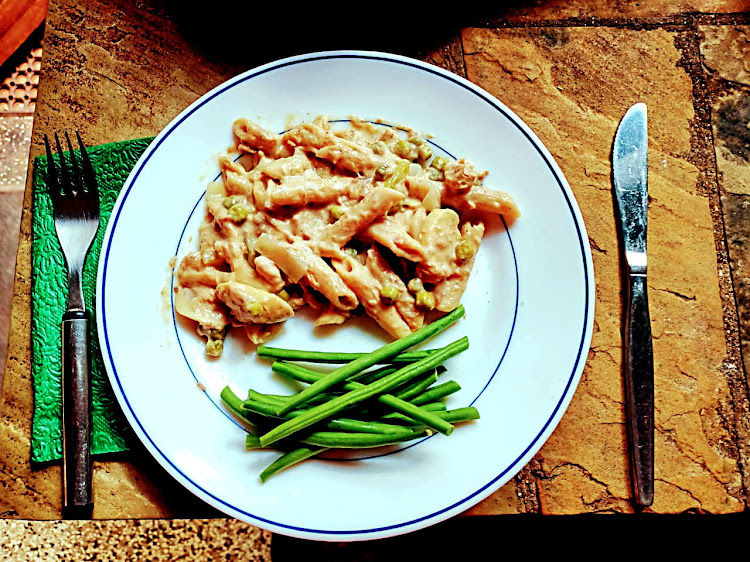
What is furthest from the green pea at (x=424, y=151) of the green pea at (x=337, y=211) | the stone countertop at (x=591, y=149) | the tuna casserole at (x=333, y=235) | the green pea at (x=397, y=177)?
the stone countertop at (x=591, y=149)

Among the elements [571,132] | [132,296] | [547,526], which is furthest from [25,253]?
[547,526]

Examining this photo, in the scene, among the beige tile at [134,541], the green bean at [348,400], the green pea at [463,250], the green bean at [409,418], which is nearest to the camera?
the green bean at [348,400]

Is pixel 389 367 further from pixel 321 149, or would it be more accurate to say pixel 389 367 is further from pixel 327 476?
pixel 321 149

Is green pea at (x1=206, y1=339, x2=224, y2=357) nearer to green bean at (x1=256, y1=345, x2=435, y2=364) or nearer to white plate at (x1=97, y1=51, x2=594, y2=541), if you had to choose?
white plate at (x1=97, y1=51, x2=594, y2=541)

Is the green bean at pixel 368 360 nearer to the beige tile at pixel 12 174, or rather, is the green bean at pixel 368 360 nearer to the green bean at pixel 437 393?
the green bean at pixel 437 393

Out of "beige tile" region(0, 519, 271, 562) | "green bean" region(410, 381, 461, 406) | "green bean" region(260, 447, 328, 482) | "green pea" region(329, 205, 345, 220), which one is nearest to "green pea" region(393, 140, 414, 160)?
"green pea" region(329, 205, 345, 220)

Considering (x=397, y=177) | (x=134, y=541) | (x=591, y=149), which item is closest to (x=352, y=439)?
(x=397, y=177)

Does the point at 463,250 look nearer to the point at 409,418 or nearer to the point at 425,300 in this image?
the point at 425,300
